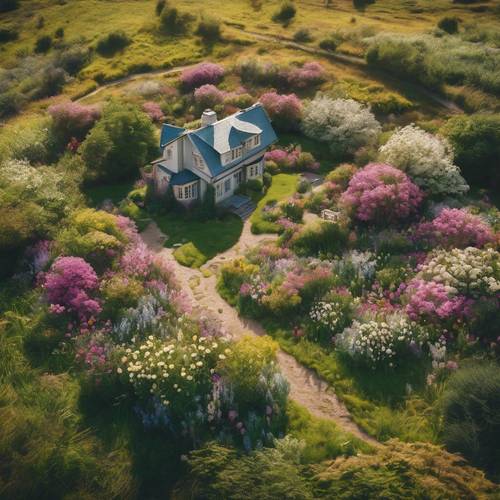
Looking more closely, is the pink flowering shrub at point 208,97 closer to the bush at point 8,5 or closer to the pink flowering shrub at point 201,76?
the pink flowering shrub at point 201,76

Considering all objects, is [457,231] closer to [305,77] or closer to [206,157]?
[206,157]

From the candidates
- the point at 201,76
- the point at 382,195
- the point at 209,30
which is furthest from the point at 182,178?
the point at 209,30

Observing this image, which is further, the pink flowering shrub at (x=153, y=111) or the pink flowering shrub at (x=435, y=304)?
the pink flowering shrub at (x=153, y=111)

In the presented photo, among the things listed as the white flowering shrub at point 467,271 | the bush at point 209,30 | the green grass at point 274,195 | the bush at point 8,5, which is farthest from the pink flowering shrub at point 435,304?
the bush at point 8,5

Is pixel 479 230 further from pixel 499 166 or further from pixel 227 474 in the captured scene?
pixel 227 474

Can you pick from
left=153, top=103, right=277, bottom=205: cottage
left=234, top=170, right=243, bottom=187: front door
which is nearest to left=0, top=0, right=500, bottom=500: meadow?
left=234, top=170, right=243, bottom=187: front door
